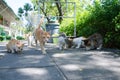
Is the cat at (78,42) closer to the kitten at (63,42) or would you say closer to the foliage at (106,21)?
the kitten at (63,42)

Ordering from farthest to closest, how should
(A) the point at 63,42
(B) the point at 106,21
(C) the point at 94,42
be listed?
(B) the point at 106,21, (A) the point at 63,42, (C) the point at 94,42

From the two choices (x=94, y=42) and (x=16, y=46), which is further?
(x=94, y=42)

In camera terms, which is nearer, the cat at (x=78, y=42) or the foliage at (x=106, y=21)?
the foliage at (x=106, y=21)

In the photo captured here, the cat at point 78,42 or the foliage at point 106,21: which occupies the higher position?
the foliage at point 106,21

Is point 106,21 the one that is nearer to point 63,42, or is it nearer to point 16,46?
point 63,42

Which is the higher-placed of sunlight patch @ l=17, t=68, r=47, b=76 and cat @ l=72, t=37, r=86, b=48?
cat @ l=72, t=37, r=86, b=48

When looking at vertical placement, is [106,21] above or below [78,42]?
above

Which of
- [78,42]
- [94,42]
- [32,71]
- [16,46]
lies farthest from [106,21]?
[32,71]

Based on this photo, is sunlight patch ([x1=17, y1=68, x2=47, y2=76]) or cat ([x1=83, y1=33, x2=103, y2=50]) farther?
cat ([x1=83, y1=33, x2=103, y2=50])

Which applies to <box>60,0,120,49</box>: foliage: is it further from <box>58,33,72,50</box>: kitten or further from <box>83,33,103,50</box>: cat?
<box>58,33,72,50</box>: kitten

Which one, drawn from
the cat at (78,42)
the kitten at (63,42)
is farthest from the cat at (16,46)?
A: the cat at (78,42)

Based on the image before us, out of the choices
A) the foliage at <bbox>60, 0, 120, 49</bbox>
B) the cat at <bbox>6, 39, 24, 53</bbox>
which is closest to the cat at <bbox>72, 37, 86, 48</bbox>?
the foliage at <bbox>60, 0, 120, 49</bbox>

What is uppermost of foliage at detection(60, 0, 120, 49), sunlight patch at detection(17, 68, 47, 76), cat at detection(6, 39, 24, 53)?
foliage at detection(60, 0, 120, 49)

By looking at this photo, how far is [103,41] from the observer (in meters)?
13.1
